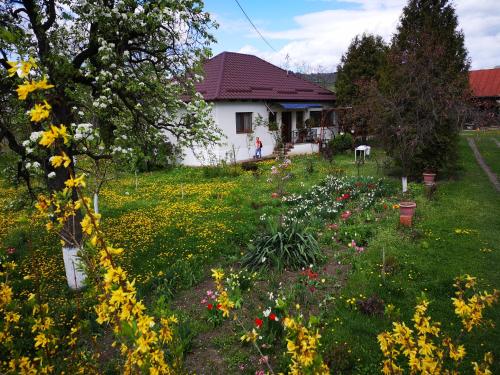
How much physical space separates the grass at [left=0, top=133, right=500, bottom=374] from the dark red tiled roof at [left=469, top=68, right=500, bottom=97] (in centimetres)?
3459

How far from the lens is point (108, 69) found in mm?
5926

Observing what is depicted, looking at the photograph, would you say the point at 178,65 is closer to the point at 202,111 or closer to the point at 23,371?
the point at 202,111

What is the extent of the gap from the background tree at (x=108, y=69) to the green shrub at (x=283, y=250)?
2.29 m

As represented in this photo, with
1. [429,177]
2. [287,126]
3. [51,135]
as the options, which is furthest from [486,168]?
[51,135]

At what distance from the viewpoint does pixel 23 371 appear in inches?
90.2

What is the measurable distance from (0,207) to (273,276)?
10.2 metres

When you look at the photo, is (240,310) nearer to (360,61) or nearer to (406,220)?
(406,220)

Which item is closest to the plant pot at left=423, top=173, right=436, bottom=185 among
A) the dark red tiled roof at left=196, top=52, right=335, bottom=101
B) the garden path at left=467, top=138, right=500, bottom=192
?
the garden path at left=467, top=138, right=500, bottom=192

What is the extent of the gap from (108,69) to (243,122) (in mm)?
15545

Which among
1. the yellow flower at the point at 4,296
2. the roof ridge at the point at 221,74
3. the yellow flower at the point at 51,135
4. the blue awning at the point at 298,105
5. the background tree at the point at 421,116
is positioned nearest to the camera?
the yellow flower at the point at 51,135

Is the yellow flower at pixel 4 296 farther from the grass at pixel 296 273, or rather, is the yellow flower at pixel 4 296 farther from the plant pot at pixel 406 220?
the plant pot at pixel 406 220

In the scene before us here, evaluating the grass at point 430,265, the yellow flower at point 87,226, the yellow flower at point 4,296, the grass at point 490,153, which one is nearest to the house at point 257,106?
the grass at point 490,153

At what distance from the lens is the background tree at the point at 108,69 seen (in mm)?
5469

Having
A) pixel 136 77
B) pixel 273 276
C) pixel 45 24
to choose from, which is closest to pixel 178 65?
pixel 136 77
